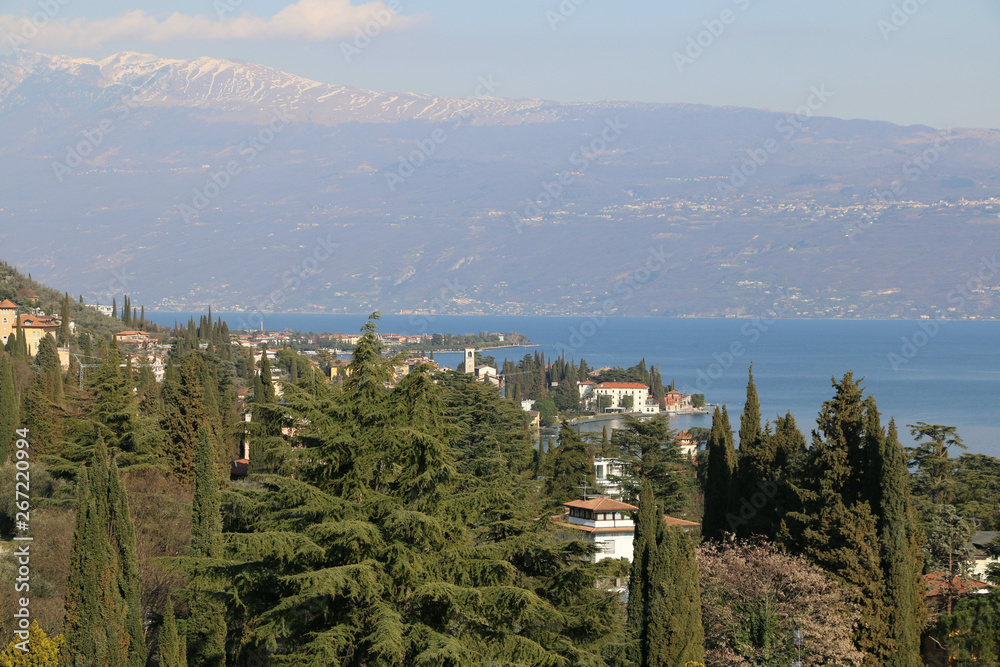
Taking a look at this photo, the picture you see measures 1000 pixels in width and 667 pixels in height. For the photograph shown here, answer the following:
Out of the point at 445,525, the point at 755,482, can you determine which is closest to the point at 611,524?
the point at 755,482

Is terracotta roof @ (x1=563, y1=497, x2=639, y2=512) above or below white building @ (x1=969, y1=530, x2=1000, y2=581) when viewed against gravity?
above

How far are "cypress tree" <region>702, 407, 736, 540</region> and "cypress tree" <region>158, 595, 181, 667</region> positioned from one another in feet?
58.9

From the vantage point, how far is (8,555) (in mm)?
20375

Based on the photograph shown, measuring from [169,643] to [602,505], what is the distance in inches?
776

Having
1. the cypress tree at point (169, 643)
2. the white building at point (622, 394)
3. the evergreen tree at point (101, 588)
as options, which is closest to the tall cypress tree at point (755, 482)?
the cypress tree at point (169, 643)

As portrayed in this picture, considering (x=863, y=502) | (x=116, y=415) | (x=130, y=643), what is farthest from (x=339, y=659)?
(x=116, y=415)

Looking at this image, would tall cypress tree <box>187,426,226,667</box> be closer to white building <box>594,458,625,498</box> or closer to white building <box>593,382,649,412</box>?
white building <box>594,458,625,498</box>

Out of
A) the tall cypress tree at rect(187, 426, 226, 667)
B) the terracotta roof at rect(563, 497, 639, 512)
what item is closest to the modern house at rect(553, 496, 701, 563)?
the terracotta roof at rect(563, 497, 639, 512)

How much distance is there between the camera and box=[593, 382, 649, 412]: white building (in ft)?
383

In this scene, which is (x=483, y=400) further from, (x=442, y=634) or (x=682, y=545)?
(x=442, y=634)

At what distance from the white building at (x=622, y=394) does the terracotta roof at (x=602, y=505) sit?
268 ft

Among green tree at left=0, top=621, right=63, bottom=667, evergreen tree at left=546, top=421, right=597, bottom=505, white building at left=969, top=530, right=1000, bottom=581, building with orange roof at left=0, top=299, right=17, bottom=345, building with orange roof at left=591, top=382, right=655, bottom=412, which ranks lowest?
white building at left=969, top=530, right=1000, bottom=581

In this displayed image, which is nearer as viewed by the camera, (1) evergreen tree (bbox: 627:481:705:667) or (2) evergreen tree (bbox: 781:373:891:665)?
(2) evergreen tree (bbox: 781:373:891:665)

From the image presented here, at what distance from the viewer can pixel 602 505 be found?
108 ft
